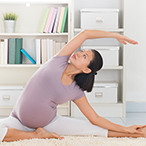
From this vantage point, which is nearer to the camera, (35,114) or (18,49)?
(35,114)

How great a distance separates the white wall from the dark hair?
136cm

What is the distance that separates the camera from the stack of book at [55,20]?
2.82 meters

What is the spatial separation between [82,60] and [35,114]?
48 centimetres

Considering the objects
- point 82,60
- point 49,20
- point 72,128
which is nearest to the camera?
point 82,60

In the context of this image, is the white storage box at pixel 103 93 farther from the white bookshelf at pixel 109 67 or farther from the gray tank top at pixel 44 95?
the gray tank top at pixel 44 95

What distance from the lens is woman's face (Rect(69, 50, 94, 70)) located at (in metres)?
1.71

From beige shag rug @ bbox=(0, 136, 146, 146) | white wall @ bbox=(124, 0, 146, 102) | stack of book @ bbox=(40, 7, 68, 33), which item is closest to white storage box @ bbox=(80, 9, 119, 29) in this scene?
stack of book @ bbox=(40, 7, 68, 33)

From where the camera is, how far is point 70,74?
1782 millimetres

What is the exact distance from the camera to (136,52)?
3.03 meters

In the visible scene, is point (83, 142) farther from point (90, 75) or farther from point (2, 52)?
point (2, 52)

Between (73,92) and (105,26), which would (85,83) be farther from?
(105,26)

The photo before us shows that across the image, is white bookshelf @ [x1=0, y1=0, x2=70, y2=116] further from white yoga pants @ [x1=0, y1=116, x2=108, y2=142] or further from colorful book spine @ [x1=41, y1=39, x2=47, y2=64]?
white yoga pants @ [x1=0, y1=116, x2=108, y2=142]

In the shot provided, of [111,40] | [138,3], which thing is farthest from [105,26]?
[138,3]

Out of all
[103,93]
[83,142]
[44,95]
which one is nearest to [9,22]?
[103,93]
